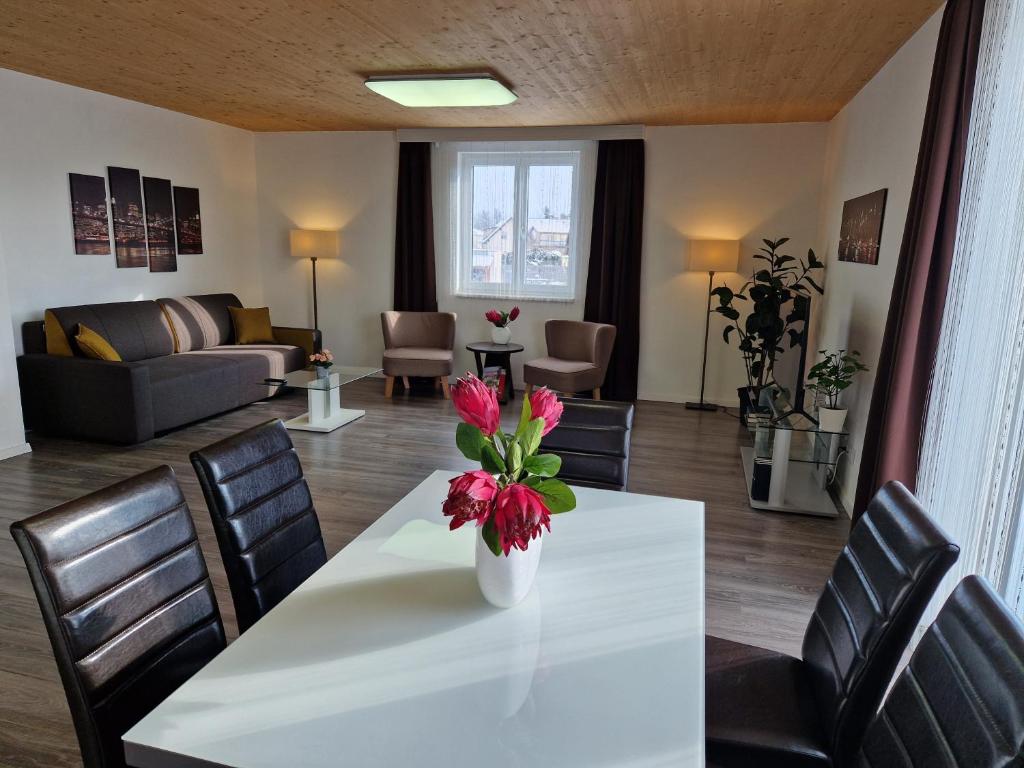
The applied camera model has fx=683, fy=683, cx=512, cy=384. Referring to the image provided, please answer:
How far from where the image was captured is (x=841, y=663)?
144 centimetres

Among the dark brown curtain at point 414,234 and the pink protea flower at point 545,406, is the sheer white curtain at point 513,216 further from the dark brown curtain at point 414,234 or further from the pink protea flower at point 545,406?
the pink protea flower at point 545,406

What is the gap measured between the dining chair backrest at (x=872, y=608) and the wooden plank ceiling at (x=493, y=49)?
248 centimetres

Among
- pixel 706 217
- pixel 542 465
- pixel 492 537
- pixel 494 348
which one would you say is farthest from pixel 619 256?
pixel 492 537

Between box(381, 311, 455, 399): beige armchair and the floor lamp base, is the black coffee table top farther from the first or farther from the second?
the floor lamp base

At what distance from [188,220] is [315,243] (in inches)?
46.2

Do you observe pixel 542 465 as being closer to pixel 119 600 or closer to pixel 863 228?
pixel 119 600

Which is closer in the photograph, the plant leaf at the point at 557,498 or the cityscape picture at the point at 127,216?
the plant leaf at the point at 557,498

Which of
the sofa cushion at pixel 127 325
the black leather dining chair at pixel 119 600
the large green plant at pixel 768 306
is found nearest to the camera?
the black leather dining chair at pixel 119 600

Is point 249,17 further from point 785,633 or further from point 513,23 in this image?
point 785,633

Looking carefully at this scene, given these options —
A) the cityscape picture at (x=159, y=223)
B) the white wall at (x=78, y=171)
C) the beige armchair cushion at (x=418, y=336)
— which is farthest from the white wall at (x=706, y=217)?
the cityscape picture at (x=159, y=223)

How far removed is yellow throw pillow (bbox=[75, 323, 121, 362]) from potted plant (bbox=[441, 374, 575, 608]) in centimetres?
442

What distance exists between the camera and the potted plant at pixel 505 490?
4.14 ft

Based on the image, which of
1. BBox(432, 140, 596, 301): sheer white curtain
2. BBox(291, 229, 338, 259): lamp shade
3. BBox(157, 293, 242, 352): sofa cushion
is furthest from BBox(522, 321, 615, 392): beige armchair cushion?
BBox(157, 293, 242, 352): sofa cushion

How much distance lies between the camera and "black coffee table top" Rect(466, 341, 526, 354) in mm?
6336
